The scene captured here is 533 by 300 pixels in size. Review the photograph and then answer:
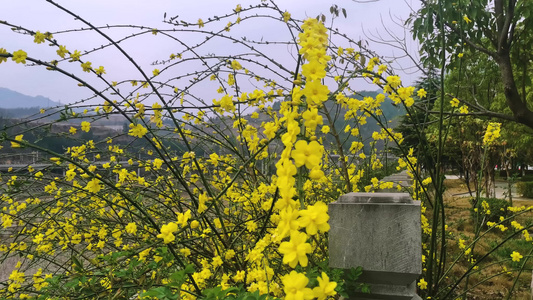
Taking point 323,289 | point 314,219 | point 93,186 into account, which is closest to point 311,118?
point 314,219

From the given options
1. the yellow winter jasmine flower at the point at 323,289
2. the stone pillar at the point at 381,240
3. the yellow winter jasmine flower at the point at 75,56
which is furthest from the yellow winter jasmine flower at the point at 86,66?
the yellow winter jasmine flower at the point at 323,289

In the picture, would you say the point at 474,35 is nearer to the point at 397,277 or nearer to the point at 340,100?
the point at 340,100

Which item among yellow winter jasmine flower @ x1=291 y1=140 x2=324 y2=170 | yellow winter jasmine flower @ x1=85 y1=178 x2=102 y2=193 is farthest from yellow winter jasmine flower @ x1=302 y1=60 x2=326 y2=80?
yellow winter jasmine flower @ x1=85 y1=178 x2=102 y2=193

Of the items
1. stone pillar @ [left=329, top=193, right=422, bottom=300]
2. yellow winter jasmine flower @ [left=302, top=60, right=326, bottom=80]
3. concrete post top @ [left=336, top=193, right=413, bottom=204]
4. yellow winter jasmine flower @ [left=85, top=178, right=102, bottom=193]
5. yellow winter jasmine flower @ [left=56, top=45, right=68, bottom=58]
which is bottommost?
stone pillar @ [left=329, top=193, right=422, bottom=300]

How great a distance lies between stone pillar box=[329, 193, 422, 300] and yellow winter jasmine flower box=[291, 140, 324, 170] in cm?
64

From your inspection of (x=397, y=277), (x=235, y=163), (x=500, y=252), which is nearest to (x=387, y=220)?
(x=397, y=277)

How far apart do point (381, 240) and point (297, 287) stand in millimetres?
738

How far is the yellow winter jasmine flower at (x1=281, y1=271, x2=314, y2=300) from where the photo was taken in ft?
2.37

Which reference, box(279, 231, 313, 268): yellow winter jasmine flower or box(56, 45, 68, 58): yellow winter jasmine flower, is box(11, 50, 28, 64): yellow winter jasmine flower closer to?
box(56, 45, 68, 58): yellow winter jasmine flower

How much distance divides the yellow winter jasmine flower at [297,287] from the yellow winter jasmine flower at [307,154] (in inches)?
9.3

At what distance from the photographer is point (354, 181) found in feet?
11.4

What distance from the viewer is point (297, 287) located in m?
0.73

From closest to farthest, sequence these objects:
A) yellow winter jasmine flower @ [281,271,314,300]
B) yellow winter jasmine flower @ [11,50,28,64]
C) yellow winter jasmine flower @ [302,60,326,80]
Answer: yellow winter jasmine flower @ [281,271,314,300]
yellow winter jasmine flower @ [302,60,326,80]
yellow winter jasmine flower @ [11,50,28,64]

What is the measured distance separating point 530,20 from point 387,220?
251cm
